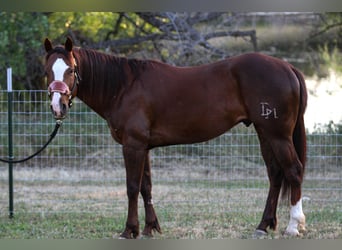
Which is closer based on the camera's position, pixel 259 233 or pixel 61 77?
pixel 61 77

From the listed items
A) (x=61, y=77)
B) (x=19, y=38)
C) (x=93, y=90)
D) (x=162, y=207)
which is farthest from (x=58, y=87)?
(x=19, y=38)

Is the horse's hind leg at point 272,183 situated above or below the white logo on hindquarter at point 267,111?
below

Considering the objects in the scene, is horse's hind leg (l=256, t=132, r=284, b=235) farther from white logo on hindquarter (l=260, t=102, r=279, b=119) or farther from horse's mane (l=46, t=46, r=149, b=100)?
horse's mane (l=46, t=46, r=149, b=100)

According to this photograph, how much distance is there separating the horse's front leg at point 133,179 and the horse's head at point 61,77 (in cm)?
67

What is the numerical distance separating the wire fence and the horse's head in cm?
201

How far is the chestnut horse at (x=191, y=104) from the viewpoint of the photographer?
18.1 feet

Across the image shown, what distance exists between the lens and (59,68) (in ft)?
17.2

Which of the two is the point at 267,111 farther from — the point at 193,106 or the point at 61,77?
the point at 61,77

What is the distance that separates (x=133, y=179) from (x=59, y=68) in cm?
113

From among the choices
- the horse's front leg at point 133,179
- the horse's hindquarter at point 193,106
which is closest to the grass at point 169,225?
the horse's front leg at point 133,179

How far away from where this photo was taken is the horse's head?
17.0 feet

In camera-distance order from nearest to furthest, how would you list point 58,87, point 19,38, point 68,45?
point 58,87
point 68,45
point 19,38

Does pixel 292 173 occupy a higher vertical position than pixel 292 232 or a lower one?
higher

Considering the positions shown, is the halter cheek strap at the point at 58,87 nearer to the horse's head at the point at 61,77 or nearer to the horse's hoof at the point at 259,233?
the horse's head at the point at 61,77
